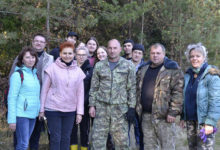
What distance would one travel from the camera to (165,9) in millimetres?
13352

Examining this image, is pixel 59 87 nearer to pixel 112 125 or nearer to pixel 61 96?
pixel 61 96

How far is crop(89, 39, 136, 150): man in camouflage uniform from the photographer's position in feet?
13.9

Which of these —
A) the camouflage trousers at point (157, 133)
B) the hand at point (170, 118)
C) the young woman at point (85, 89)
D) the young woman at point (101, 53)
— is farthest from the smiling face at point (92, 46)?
the hand at point (170, 118)

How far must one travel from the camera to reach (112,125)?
4254 mm

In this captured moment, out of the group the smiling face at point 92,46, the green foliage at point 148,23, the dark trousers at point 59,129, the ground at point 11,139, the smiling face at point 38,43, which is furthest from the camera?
the green foliage at point 148,23

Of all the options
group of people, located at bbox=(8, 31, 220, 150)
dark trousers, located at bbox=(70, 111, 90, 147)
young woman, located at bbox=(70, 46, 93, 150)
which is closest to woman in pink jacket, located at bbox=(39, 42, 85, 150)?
group of people, located at bbox=(8, 31, 220, 150)

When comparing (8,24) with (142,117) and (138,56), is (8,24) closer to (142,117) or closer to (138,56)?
(138,56)

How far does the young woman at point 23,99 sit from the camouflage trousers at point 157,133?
5.84 ft

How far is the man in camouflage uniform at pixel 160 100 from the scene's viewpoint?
405 centimetres

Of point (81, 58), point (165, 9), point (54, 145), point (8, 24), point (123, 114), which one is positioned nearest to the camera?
point (54, 145)

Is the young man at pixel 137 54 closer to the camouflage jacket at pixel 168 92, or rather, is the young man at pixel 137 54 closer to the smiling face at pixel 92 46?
the smiling face at pixel 92 46

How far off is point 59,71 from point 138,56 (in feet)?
7.25

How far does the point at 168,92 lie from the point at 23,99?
2.26 meters

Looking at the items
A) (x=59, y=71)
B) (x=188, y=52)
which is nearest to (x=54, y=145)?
(x=59, y=71)
